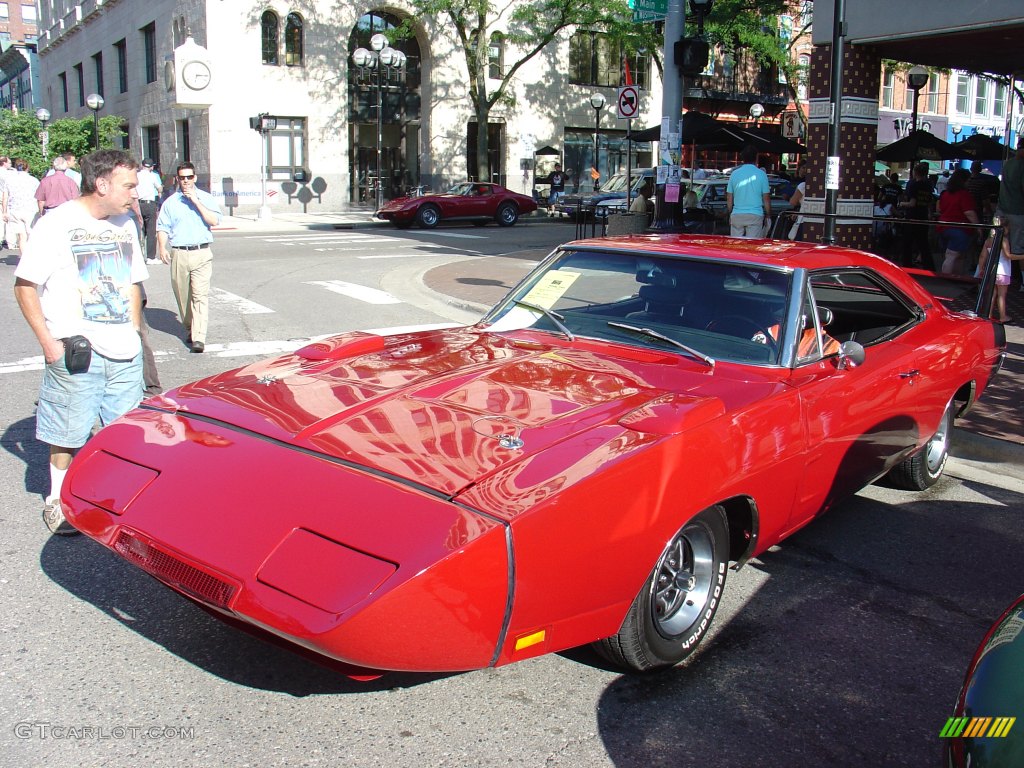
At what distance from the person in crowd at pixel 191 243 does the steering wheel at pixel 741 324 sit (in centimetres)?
591

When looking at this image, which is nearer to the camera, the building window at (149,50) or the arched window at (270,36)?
the arched window at (270,36)

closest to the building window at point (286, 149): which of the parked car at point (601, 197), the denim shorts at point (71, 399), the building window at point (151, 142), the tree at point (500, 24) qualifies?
the tree at point (500, 24)

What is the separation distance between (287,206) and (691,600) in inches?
1313

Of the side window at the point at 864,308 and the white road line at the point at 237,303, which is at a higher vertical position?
the side window at the point at 864,308

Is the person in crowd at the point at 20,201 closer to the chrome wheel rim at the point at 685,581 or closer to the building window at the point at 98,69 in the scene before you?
the chrome wheel rim at the point at 685,581

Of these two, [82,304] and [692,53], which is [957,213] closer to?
[692,53]

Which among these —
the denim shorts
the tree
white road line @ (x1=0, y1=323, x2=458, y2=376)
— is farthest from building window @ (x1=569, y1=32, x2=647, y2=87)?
the denim shorts

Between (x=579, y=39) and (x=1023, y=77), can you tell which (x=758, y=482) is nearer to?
(x=1023, y=77)

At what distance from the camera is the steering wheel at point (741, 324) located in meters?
4.23

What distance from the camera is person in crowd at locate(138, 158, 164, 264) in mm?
17000

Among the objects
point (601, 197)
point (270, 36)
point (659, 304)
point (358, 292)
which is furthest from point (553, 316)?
point (270, 36)

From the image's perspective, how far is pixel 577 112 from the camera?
41.6m

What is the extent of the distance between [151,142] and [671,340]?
3933 cm

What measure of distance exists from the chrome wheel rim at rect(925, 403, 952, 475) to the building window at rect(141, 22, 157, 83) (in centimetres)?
3819
